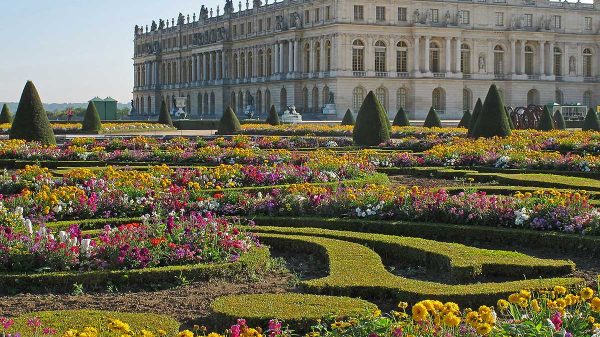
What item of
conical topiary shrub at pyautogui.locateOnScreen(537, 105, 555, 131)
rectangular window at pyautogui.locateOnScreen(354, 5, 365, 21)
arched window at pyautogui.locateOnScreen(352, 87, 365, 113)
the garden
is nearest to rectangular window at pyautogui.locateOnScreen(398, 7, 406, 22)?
rectangular window at pyautogui.locateOnScreen(354, 5, 365, 21)

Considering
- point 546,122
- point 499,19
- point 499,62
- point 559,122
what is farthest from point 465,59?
point 546,122

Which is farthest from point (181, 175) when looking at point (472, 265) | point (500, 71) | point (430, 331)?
point (500, 71)

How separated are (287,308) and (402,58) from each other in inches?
2440

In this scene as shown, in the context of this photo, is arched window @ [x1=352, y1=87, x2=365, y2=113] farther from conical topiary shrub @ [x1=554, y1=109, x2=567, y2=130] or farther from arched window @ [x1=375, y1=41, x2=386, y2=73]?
conical topiary shrub @ [x1=554, y1=109, x2=567, y2=130]

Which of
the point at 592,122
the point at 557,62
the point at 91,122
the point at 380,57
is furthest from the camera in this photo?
the point at 557,62

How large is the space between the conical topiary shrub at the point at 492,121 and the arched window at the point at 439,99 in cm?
4063

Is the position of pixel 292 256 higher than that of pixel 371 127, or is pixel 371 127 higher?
pixel 371 127

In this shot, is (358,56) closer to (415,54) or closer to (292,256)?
(415,54)

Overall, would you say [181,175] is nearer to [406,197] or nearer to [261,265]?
[406,197]

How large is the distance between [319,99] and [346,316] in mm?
61616

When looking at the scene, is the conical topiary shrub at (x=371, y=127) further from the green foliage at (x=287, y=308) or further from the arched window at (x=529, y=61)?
the arched window at (x=529, y=61)

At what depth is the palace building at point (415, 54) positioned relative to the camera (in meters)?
67.2

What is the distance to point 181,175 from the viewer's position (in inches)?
608

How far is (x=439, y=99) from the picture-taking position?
69.4m
